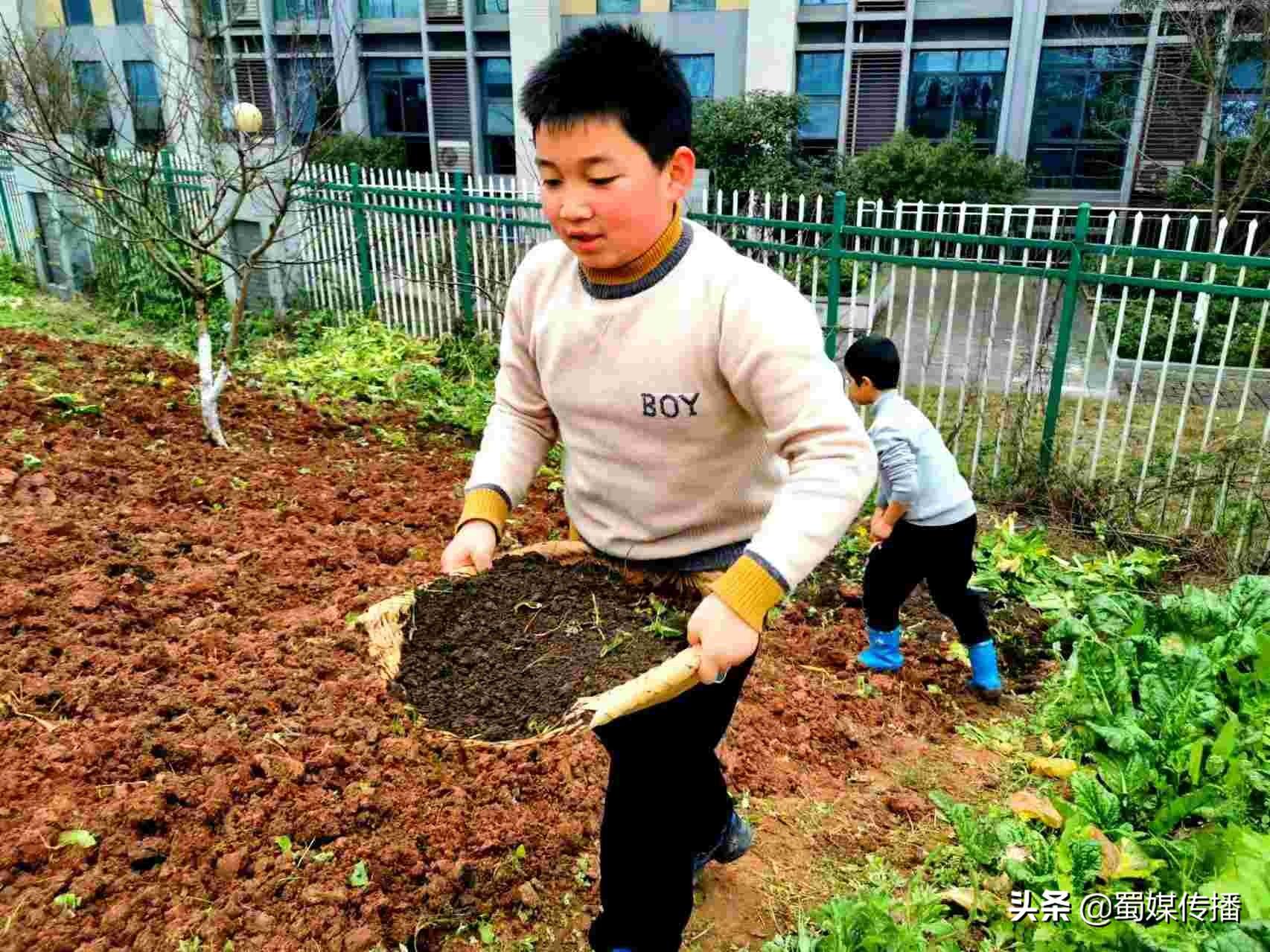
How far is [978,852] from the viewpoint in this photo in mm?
2479

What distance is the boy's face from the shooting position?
1.61 m

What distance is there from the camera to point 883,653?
12.2 feet

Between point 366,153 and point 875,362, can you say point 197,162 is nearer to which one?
point 875,362

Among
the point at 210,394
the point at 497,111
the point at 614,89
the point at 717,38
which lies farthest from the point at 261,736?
the point at 497,111

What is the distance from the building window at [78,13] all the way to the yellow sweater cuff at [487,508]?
86.0 feet

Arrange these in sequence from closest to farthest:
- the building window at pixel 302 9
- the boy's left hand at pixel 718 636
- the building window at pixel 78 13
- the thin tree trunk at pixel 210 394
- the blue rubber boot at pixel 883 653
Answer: the boy's left hand at pixel 718 636 < the blue rubber boot at pixel 883 653 < the thin tree trunk at pixel 210 394 < the building window at pixel 302 9 < the building window at pixel 78 13

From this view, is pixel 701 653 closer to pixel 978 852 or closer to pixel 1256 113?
pixel 978 852

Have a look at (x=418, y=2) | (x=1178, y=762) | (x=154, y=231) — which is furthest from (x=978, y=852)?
(x=418, y=2)

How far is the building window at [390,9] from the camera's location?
2022 cm

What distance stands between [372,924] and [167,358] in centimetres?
610

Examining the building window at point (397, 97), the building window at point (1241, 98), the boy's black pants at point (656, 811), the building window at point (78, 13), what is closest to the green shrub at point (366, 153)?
the building window at point (397, 97)

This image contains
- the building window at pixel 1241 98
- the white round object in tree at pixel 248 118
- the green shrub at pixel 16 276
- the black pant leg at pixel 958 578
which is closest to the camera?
the black pant leg at pixel 958 578

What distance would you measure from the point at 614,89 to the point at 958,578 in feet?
8.16

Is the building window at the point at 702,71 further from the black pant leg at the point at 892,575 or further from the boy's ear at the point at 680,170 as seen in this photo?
the boy's ear at the point at 680,170
